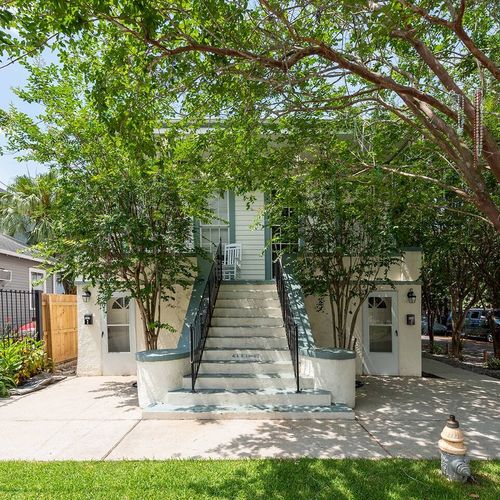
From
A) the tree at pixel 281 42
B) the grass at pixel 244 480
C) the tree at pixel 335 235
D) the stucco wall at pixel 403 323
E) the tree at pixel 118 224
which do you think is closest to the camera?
the grass at pixel 244 480

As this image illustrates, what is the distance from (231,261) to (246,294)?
1927 millimetres

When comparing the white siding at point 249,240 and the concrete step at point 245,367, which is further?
the white siding at point 249,240

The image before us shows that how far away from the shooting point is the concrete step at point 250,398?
6102 millimetres

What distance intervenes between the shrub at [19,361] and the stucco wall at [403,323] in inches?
246

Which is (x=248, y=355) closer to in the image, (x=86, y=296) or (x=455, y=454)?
(x=455, y=454)

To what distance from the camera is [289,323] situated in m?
7.31

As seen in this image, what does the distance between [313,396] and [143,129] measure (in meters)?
4.70

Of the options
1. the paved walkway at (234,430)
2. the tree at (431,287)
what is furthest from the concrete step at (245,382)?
the tree at (431,287)

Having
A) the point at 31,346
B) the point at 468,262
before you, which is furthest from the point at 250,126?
the point at 468,262

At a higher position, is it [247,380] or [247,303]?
[247,303]

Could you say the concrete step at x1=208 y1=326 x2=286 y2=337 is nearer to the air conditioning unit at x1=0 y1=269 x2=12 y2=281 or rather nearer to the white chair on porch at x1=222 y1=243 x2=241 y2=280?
the white chair on porch at x1=222 y1=243 x2=241 y2=280

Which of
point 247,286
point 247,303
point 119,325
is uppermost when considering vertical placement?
point 247,286

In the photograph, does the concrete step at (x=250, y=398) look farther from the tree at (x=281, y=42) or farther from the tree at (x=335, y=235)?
the tree at (x=281, y=42)

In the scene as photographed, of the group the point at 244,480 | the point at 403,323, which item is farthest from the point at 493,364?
the point at 244,480
